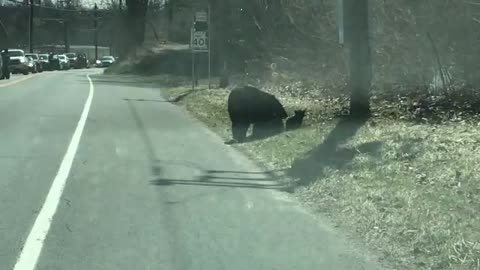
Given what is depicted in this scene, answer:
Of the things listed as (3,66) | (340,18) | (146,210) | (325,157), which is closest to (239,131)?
(340,18)

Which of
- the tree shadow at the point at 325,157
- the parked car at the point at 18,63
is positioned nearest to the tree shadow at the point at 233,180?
the tree shadow at the point at 325,157

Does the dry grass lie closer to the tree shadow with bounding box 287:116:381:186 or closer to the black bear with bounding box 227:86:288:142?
the tree shadow with bounding box 287:116:381:186

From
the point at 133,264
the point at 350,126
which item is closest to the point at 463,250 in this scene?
the point at 133,264

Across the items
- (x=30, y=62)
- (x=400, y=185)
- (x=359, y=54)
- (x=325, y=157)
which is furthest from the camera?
(x=30, y=62)

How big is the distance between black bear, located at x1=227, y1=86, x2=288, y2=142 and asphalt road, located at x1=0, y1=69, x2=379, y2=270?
0.60 meters

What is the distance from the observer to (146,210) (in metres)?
7.87

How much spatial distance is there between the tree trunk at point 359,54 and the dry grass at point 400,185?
23.0 inches

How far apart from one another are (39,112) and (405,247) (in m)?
14.5

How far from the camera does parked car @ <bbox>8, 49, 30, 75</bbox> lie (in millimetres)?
50791

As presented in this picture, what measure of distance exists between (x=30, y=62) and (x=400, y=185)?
50.5 meters

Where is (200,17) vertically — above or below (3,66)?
above

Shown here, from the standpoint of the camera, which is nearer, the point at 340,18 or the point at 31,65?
the point at 340,18

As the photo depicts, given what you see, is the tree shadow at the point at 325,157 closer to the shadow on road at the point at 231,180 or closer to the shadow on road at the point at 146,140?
the shadow on road at the point at 231,180

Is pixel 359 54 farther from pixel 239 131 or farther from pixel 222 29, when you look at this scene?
pixel 222 29
